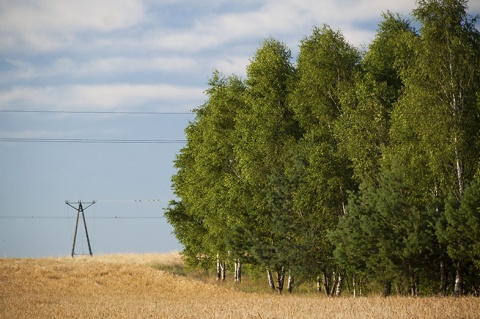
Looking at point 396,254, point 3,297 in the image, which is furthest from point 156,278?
point 396,254

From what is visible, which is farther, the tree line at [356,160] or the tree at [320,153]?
the tree at [320,153]

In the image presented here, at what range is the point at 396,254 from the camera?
31.0 metres

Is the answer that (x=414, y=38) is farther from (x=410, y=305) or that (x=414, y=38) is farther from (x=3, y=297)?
(x=3, y=297)

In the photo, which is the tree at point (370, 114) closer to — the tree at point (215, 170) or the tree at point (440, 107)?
the tree at point (440, 107)

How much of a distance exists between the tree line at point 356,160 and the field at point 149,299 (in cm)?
272

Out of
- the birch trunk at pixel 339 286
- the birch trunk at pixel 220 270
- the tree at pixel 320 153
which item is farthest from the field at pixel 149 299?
the birch trunk at pixel 220 270

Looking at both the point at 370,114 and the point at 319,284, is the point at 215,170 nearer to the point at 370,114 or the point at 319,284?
the point at 319,284

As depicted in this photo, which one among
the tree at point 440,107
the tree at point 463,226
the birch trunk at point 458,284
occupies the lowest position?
the birch trunk at point 458,284

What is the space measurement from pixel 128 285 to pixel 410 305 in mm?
27810

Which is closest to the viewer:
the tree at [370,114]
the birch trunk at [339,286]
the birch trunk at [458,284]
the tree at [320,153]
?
the birch trunk at [458,284]

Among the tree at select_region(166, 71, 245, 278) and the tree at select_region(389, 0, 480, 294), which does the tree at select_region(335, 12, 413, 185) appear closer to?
the tree at select_region(389, 0, 480, 294)

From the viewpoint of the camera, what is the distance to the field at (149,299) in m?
25.0

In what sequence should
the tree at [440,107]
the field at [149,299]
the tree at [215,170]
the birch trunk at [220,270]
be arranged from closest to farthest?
the field at [149,299] < the tree at [440,107] < the tree at [215,170] < the birch trunk at [220,270]

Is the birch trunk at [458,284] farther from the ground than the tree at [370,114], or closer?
closer
